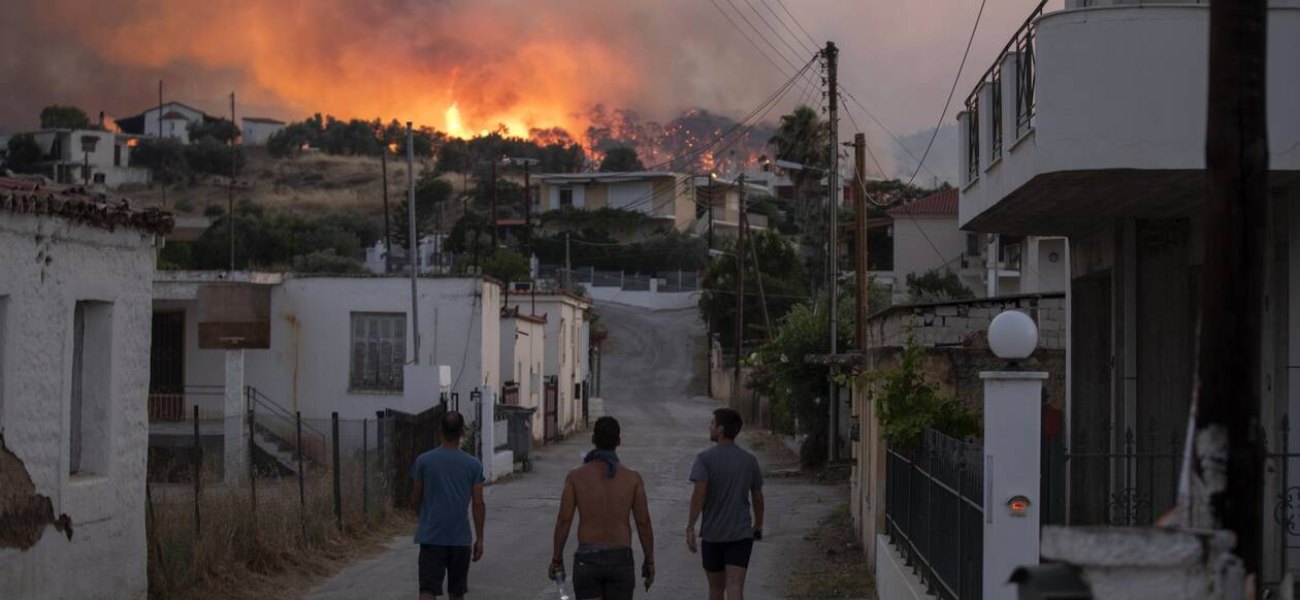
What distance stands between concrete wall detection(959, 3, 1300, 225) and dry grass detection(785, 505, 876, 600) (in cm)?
608

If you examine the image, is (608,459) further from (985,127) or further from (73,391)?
(985,127)

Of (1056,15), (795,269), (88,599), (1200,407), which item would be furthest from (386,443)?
(795,269)

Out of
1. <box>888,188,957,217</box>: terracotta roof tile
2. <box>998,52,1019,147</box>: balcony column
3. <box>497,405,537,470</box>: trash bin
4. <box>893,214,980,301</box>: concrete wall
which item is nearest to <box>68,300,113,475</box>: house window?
<box>998,52,1019,147</box>: balcony column

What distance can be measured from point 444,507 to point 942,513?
3.56 metres

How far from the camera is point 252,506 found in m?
15.4

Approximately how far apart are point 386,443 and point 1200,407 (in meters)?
16.7

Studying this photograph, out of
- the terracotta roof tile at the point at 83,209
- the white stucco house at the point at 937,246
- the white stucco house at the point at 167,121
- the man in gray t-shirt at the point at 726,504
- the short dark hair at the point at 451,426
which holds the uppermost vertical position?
the white stucco house at the point at 167,121

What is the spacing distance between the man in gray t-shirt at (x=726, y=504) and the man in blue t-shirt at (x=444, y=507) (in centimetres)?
165

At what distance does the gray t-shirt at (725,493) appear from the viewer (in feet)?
36.4

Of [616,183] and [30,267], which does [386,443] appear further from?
[616,183]

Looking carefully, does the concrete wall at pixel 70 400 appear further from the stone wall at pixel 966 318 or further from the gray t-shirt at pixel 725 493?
the stone wall at pixel 966 318

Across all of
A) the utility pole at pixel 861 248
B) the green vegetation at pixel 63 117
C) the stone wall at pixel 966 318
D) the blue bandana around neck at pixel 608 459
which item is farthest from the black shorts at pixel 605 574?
the green vegetation at pixel 63 117

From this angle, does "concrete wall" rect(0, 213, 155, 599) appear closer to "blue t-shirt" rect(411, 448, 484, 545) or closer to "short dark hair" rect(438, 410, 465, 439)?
"blue t-shirt" rect(411, 448, 484, 545)

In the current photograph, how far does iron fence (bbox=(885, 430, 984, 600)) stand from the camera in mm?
8625
